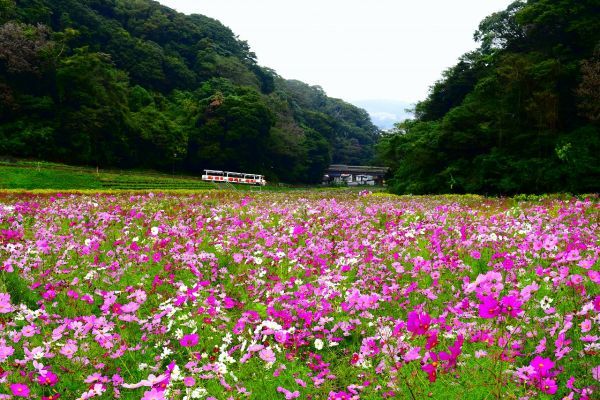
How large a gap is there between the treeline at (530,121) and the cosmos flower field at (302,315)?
22461mm

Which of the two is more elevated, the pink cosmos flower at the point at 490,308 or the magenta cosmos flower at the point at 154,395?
the pink cosmos flower at the point at 490,308

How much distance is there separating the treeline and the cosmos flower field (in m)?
22.5

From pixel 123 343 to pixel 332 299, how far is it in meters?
1.78

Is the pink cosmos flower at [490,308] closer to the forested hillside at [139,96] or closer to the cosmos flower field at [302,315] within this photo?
the cosmos flower field at [302,315]

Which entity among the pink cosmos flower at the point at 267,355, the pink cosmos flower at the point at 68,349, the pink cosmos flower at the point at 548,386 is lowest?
the pink cosmos flower at the point at 68,349

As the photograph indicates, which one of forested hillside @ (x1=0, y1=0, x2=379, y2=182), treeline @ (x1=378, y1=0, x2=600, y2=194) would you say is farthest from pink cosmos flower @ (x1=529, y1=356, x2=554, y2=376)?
forested hillside @ (x1=0, y1=0, x2=379, y2=182)

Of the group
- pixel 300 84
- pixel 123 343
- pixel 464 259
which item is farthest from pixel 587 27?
pixel 300 84

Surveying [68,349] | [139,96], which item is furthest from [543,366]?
[139,96]

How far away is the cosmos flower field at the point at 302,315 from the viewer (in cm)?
257

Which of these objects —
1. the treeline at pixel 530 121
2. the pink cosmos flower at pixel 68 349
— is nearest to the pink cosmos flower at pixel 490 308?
the pink cosmos flower at pixel 68 349

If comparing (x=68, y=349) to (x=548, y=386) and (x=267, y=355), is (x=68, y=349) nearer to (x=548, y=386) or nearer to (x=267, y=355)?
(x=267, y=355)

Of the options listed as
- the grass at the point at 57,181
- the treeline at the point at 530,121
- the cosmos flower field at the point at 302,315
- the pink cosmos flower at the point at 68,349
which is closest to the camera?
the cosmos flower field at the point at 302,315

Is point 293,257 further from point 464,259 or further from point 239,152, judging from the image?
point 239,152

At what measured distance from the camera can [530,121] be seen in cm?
3041
